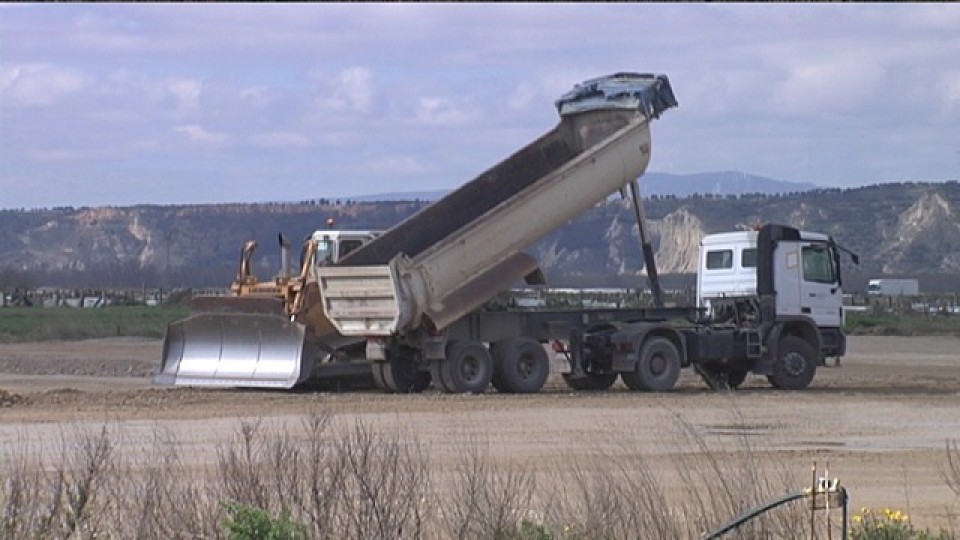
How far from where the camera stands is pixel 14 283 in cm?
12812

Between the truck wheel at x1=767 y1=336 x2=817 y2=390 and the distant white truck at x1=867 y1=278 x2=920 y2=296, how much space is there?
239 ft

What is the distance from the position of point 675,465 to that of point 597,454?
3.26 ft

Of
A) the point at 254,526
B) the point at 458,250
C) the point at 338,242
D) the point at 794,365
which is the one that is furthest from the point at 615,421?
the point at 254,526

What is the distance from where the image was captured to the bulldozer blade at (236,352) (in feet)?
96.5

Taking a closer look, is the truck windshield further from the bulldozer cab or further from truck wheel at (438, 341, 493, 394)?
the bulldozer cab

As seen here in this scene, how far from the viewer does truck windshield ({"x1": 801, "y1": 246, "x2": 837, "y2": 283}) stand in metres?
31.8

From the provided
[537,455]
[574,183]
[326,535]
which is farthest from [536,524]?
[574,183]

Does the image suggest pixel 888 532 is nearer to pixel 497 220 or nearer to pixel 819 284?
pixel 497 220

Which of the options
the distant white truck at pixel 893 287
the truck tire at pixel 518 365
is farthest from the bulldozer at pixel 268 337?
the distant white truck at pixel 893 287

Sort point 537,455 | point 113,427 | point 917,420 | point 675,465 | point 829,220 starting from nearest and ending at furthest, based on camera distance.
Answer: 1. point 675,465
2. point 537,455
3. point 113,427
4. point 917,420
5. point 829,220

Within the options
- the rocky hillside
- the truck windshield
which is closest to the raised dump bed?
the truck windshield

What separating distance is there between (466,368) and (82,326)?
38.7m

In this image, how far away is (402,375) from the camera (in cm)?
2984

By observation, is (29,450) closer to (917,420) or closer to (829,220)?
(917,420)
